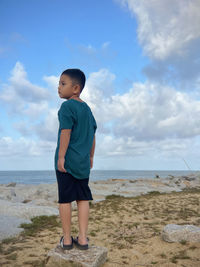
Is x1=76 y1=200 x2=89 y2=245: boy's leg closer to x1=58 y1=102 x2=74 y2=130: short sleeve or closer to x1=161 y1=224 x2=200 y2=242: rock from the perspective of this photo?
x1=58 y1=102 x2=74 y2=130: short sleeve

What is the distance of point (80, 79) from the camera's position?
10.7 feet

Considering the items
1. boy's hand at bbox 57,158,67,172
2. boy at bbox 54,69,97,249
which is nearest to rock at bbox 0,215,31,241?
boy at bbox 54,69,97,249

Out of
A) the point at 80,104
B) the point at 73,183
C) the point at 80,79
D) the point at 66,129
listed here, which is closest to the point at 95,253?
the point at 73,183

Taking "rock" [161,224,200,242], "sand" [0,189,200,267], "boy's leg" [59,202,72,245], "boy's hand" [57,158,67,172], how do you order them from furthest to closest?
1. "rock" [161,224,200,242]
2. "sand" [0,189,200,267]
3. "boy's leg" [59,202,72,245]
4. "boy's hand" [57,158,67,172]

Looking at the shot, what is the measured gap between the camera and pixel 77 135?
3127 mm

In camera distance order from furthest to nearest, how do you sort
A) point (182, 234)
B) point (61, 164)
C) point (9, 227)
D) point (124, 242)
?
point (9, 227)
point (124, 242)
point (182, 234)
point (61, 164)

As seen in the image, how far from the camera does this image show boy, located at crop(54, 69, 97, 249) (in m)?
3.01

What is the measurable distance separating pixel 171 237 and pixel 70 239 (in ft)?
6.55

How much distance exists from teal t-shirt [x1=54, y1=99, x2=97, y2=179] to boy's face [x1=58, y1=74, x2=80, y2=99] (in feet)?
0.41

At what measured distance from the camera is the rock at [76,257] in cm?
296

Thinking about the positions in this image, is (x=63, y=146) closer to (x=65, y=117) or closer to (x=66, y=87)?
(x=65, y=117)

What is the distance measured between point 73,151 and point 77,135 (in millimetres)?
223

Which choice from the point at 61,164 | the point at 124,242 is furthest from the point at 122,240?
the point at 61,164

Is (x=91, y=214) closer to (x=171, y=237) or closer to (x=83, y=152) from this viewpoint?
(x=171, y=237)
